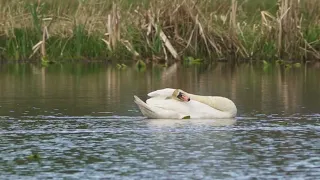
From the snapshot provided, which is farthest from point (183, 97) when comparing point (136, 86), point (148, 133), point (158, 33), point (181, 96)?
point (158, 33)

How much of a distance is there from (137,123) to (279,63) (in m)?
14.7

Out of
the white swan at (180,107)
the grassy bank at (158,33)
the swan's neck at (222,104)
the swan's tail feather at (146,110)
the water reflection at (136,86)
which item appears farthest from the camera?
the grassy bank at (158,33)

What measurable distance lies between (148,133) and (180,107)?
1722 mm

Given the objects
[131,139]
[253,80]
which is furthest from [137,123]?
[253,80]

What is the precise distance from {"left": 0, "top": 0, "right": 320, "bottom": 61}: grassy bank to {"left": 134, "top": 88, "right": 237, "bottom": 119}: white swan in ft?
41.5

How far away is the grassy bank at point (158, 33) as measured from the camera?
29719mm

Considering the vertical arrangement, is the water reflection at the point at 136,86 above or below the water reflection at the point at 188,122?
above

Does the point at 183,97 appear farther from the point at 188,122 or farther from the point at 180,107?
the point at 188,122

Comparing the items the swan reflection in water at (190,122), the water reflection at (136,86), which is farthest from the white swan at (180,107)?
the water reflection at (136,86)

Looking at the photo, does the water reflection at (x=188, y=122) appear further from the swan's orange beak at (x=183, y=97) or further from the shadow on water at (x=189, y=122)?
the swan's orange beak at (x=183, y=97)

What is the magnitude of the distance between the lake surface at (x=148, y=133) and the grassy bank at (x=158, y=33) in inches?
193

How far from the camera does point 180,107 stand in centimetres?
1647

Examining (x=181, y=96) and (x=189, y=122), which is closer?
(x=189, y=122)

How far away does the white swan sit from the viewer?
53.8 feet
